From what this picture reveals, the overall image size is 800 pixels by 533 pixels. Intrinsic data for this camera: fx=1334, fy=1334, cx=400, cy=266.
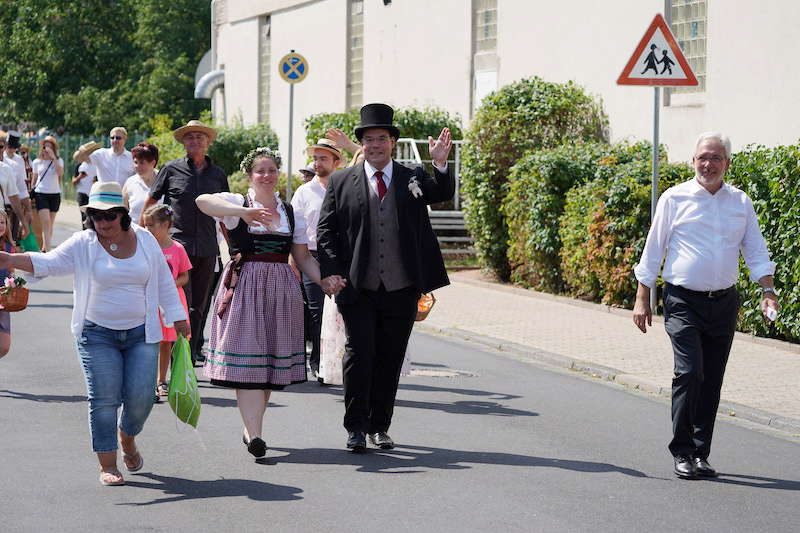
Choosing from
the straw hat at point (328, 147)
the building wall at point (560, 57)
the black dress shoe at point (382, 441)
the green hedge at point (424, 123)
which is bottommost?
the black dress shoe at point (382, 441)

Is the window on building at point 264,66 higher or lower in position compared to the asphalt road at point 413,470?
higher

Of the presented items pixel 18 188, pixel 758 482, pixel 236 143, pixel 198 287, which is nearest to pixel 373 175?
pixel 758 482

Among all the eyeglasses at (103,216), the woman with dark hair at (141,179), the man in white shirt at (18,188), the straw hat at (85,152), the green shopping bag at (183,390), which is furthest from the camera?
the straw hat at (85,152)

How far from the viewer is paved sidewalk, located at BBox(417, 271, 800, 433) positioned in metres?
10.0

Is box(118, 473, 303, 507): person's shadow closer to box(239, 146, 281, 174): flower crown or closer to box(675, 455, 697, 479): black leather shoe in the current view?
box(239, 146, 281, 174): flower crown

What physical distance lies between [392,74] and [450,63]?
2770 millimetres

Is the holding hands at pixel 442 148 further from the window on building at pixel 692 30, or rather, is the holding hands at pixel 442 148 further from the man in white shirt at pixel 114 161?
the window on building at pixel 692 30

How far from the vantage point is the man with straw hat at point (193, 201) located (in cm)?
1050

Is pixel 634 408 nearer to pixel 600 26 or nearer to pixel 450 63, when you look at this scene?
pixel 600 26

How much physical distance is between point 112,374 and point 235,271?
1172mm

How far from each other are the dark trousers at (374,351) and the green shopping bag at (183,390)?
106 centimetres

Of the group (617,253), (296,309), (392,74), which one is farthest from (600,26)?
(296,309)

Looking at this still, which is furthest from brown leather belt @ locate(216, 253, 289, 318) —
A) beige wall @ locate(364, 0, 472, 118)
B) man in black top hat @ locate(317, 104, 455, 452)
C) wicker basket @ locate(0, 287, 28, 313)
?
beige wall @ locate(364, 0, 472, 118)

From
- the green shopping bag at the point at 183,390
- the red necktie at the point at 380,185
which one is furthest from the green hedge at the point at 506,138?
the green shopping bag at the point at 183,390
